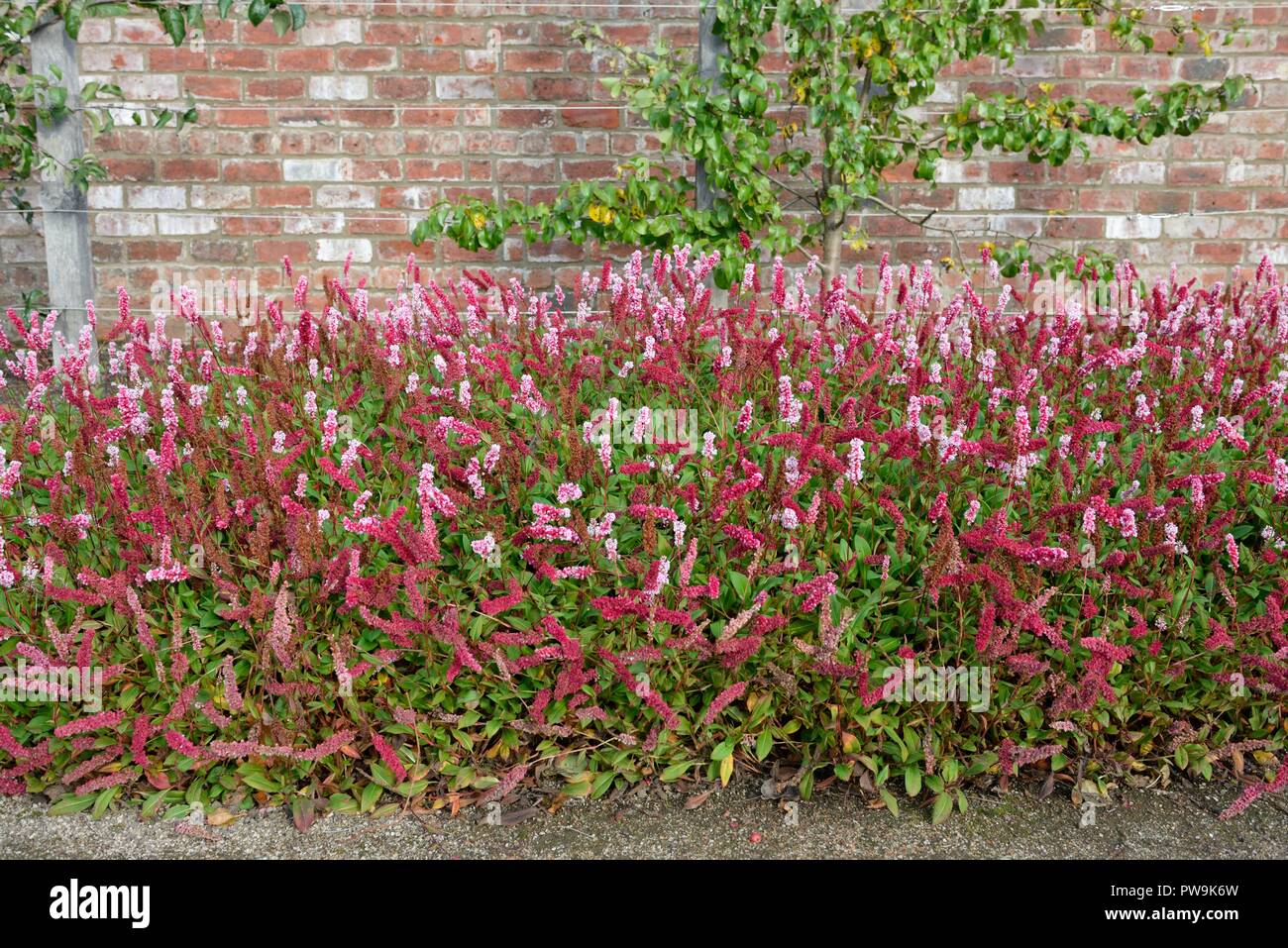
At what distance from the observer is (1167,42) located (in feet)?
16.0

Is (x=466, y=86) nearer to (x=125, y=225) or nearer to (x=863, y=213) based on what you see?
(x=125, y=225)

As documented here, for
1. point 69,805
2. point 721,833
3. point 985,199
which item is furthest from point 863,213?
point 69,805

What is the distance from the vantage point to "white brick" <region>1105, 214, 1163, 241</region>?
498cm

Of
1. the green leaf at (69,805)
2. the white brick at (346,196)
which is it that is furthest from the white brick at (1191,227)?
the green leaf at (69,805)

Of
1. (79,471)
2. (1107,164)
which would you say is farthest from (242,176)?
(1107,164)

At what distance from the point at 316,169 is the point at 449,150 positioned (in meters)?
0.58

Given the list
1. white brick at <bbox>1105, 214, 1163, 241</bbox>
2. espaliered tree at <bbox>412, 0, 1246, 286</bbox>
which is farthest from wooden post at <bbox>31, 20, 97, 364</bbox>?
white brick at <bbox>1105, 214, 1163, 241</bbox>

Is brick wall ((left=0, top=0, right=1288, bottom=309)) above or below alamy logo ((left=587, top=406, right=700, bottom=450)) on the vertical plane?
above

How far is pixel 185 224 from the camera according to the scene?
491cm

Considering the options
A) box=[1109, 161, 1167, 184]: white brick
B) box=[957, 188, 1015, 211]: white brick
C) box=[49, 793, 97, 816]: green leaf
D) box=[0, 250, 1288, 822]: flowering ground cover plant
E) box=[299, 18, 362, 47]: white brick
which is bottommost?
box=[49, 793, 97, 816]: green leaf

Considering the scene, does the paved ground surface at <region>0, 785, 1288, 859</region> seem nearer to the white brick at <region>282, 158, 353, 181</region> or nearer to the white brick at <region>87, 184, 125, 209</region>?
the white brick at <region>282, 158, 353, 181</region>

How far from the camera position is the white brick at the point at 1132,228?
4.98 meters

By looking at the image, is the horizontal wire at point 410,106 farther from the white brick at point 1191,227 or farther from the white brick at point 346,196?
the white brick at point 1191,227

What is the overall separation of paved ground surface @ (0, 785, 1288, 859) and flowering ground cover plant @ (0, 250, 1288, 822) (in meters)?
0.06
